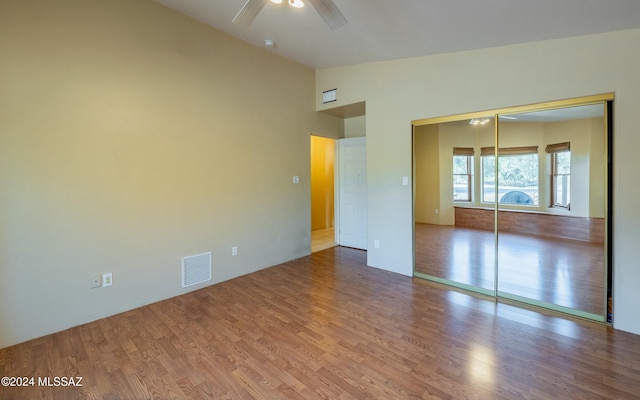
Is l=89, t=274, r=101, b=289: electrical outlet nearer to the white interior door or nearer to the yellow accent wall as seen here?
the white interior door

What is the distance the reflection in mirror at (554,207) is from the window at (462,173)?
0.24 metres

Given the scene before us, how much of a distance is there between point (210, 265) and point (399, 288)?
2362 millimetres

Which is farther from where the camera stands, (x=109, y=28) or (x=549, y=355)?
(x=109, y=28)

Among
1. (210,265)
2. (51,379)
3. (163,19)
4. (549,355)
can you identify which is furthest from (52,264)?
(549,355)

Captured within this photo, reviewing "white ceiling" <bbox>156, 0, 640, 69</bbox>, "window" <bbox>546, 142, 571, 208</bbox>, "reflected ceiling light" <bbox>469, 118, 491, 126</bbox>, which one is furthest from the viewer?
"reflected ceiling light" <bbox>469, 118, 491, 126</bbox>

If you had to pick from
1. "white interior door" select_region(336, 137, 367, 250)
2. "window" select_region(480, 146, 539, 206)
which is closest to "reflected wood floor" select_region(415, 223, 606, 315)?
"window" select_region(480, 146, 539, 206)

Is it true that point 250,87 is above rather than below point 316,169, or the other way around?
above

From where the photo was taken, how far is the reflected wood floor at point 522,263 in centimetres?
270

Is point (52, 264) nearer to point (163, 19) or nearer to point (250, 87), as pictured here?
point (163, 19)

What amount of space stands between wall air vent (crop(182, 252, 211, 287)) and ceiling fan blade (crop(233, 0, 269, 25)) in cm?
254

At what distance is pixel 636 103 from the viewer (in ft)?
7.64

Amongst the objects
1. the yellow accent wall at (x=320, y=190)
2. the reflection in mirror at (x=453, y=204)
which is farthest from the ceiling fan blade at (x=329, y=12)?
the yellow accent wall at (x=320, y=190)

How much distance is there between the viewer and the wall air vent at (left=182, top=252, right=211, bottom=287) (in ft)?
10.8

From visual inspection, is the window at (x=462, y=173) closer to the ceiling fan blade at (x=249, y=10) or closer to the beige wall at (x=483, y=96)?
the beige wall at (x=483, y=96)
